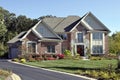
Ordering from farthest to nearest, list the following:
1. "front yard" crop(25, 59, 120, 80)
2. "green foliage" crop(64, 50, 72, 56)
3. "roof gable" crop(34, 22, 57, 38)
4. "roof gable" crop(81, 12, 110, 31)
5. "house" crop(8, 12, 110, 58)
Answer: "roof gable" crop(81, 12, 110, 31) < "roof gable" crop(34, 22, 57, 38) < "house" crop(8, 12, 110, 58) < "green foliage" crop(64, 50, 72, 56) < "front yard" crop(25, 59, 120, 80)

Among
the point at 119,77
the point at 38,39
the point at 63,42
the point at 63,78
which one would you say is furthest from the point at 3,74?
the point at 63,42

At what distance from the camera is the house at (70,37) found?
66.2 meters

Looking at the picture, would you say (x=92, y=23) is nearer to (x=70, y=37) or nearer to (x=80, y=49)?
(x=70, y=37)

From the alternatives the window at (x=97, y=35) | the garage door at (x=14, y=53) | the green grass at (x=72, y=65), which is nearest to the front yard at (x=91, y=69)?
the green grass at (x=72, y=65)

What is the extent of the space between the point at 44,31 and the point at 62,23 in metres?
6.74

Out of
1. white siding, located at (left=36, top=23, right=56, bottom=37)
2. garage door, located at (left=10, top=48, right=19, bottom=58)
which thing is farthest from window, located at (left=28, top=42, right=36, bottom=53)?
garage door, located at (left=10, top=48, right=19, bottom=58)

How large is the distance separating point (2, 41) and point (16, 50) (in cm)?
2807

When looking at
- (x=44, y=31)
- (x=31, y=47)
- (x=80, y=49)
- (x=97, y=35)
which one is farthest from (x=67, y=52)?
(x=97, y=35)

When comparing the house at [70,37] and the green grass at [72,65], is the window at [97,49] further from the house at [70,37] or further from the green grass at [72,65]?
the green grass at [72,65]

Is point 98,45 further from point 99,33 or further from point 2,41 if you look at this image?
point 2,41

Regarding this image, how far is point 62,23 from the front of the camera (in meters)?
72.4

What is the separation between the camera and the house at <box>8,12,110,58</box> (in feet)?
217

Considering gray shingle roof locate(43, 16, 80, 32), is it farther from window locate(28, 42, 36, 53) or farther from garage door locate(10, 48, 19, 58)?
garage door locate(10, 48, 19, 58)

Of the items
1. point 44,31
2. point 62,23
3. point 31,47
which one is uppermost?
point 62,23
